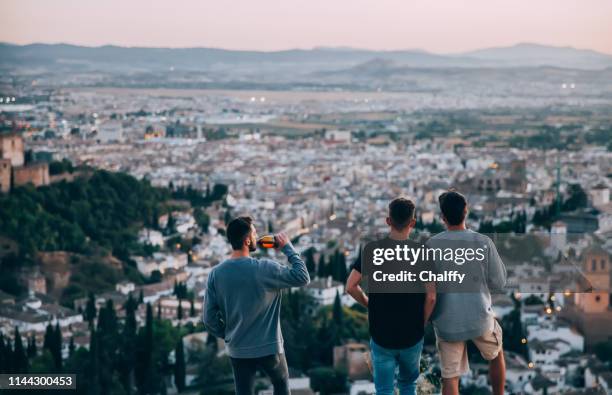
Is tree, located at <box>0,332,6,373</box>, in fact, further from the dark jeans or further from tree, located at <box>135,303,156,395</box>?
the dark jeans

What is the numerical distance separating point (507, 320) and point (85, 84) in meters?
44.3

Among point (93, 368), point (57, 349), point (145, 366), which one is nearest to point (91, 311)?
point (57, 349)

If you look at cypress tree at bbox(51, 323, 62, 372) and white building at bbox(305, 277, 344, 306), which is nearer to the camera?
cypress tree at bbox(51, 323, 62, 372)

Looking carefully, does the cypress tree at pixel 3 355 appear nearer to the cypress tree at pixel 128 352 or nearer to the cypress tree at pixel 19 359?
the cypress tree at pixel 19 359

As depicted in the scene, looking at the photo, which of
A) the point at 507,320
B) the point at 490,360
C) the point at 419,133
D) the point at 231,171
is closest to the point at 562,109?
the point at 419,133

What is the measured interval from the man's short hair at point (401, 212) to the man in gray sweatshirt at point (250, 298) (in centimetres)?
24

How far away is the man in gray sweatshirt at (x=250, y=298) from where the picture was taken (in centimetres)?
263

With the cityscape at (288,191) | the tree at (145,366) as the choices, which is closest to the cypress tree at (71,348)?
the cityscape at (288,191)

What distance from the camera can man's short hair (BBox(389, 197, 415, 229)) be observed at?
8.55ft

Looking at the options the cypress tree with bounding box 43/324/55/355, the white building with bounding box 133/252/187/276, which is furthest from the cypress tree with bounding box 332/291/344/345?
the white building with bounding box 133/252/187/276

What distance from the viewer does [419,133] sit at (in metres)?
50.0

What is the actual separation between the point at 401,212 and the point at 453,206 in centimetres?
13

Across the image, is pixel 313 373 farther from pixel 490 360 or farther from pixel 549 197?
pixel 549 197

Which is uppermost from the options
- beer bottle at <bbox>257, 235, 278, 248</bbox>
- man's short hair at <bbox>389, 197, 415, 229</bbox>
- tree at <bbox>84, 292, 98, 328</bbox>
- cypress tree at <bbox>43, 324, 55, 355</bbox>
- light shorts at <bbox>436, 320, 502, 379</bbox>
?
man's short hair at <bbox>389, 197, 415, 229</bbox>
